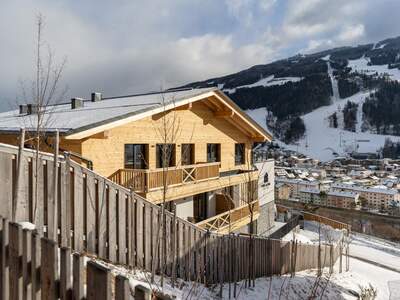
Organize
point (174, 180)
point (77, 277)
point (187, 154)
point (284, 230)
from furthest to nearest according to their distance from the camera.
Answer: point (284, 230), point (187, 154), point (174, 180), point (77, 277)

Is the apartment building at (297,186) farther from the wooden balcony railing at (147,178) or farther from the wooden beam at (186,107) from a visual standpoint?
the wooden balcony railing at (147,178)

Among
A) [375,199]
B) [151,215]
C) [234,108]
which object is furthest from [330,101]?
[151,215]

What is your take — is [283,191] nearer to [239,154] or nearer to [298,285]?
[239,154]

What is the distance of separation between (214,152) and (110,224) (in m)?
12.5

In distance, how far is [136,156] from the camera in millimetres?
13930

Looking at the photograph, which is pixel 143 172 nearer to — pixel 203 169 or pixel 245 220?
pixel 203 169

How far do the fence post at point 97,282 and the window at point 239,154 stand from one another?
749 inches

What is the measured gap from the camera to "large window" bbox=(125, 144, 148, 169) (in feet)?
44.4

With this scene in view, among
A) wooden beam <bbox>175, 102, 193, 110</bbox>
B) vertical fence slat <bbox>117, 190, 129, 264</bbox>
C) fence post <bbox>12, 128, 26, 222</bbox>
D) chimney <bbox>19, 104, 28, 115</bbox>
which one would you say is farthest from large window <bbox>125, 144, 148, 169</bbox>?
fence post <bbox>12, 128, 26, 222</bbox>

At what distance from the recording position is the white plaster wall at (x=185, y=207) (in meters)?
16.0

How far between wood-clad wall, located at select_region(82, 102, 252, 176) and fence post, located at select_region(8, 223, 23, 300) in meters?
8.89

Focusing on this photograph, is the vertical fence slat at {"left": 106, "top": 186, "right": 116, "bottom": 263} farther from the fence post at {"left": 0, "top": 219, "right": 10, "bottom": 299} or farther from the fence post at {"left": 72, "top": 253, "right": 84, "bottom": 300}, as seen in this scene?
the fence post at {"left": 72, "top": 253, "right": 84, "bottom": 300}

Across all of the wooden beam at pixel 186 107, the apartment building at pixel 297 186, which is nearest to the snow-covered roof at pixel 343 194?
the apartment building at pixel 297 186

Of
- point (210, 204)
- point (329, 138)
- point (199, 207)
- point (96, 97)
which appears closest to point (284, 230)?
point (210, 204)
